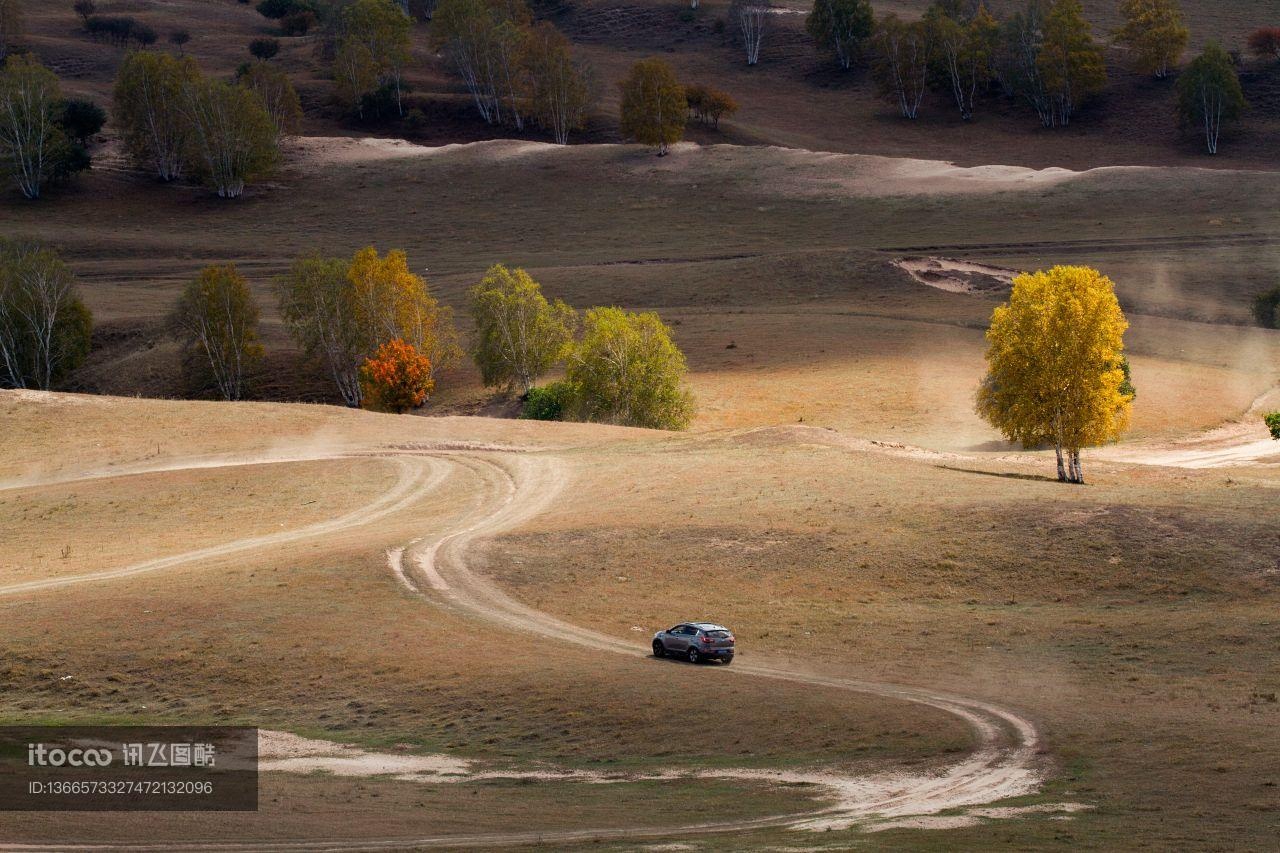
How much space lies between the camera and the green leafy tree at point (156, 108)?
15388cm

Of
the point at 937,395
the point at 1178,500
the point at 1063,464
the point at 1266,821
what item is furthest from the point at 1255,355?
the point at 1266,821

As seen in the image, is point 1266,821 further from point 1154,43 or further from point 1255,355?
point 1154,43

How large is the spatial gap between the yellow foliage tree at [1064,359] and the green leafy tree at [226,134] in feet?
380

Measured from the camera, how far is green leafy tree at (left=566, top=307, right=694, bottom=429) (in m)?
81.0

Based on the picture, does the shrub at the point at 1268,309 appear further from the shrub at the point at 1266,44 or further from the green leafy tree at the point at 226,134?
the green leafy tree at the point at 226,134

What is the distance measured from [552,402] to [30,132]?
95.9m

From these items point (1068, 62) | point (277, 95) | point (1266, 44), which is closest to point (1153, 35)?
point (1068, 62)

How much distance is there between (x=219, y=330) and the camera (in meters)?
102

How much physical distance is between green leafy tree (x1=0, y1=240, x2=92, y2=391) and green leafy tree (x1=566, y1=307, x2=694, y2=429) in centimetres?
4484

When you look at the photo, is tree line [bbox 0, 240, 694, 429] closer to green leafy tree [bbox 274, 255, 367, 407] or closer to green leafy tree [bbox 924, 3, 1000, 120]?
green leafy tree [bbox 274, 255, 367, 407]

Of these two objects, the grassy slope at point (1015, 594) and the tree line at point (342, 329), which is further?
the tree line at point (342, 329)

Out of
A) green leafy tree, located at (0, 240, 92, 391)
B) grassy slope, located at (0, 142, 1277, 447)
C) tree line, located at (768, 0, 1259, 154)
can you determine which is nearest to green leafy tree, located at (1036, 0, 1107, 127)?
tree line, located at (768, 0, 1259, 154)

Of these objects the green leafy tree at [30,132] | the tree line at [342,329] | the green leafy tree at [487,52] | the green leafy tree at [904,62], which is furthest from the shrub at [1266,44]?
the green leafy tree at [30,132]

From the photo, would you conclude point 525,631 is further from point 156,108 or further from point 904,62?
point 904,62
